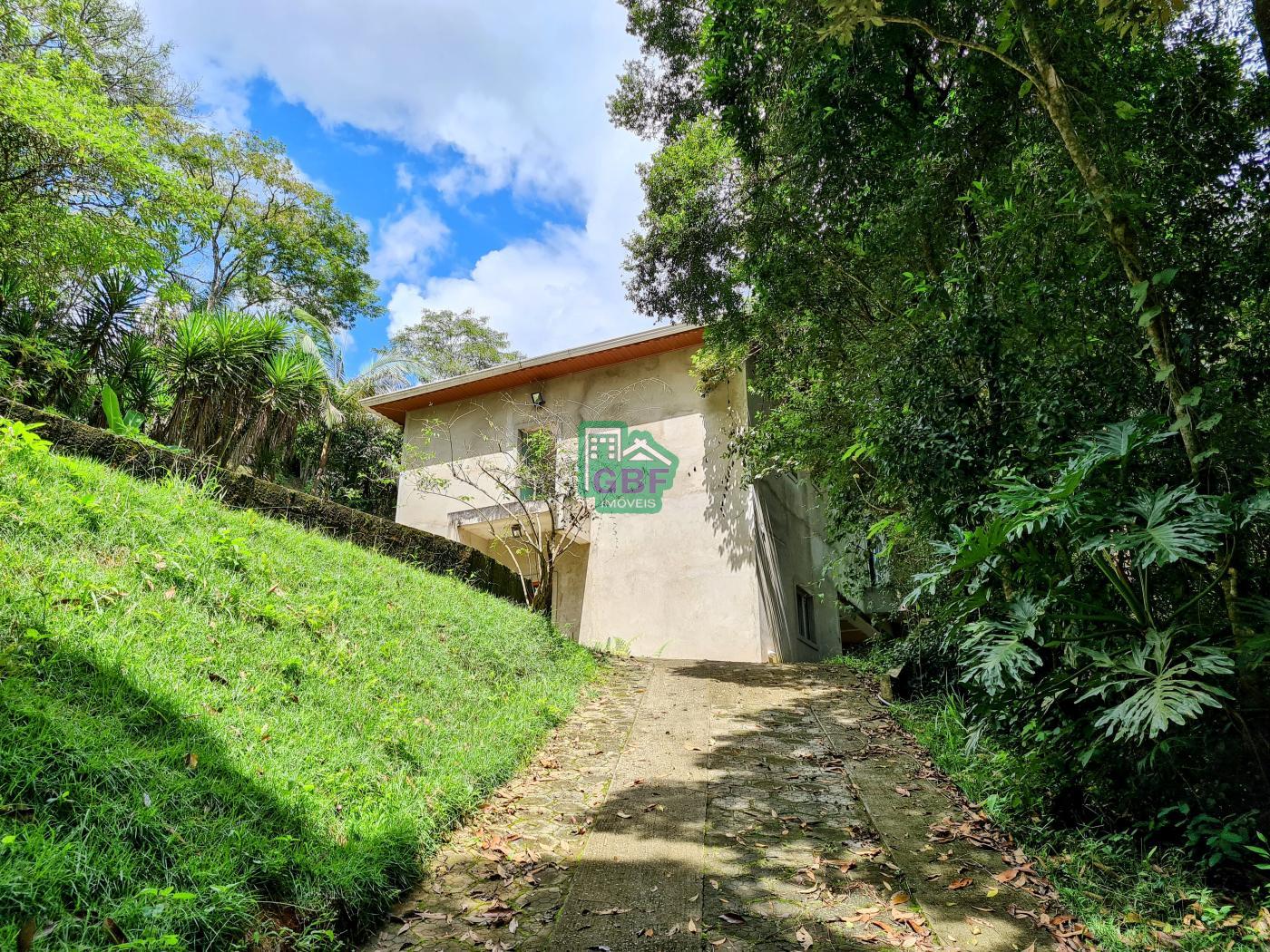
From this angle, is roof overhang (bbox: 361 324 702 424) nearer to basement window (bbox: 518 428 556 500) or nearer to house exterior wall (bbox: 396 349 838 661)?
house exterior wall (bbox: 396 349 838 661)

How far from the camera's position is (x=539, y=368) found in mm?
12789

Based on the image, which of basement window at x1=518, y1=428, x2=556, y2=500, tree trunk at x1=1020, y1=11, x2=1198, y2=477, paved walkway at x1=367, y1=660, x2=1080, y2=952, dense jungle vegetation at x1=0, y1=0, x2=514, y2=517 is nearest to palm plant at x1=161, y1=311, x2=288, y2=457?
dense jungle vegetation at x1=0, y1=0, x2=514, y2=517

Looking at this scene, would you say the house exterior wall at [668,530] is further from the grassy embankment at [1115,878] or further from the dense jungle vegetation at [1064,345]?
the grassy embankment at [1115,878]

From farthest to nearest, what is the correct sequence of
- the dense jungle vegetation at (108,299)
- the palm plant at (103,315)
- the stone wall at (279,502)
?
the palm plant at (103,315), the dense jungle vegetation at (108,299), the stone wall at (279,502)

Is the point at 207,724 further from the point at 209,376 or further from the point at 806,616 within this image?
the point at 806,616

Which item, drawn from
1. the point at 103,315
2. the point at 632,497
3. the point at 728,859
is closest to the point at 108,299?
the point at 103,315

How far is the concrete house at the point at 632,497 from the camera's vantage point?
36.6ft

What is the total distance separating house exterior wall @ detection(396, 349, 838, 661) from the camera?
1119 cm

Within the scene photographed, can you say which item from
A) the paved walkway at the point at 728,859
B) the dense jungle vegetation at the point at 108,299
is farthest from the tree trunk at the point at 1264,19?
the dense jungle vegetation at the point at 108,299

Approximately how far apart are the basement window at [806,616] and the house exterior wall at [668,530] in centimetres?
23

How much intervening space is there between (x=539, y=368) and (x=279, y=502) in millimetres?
6315

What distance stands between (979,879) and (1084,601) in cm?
156

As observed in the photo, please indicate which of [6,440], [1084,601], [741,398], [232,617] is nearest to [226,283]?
[741,398]

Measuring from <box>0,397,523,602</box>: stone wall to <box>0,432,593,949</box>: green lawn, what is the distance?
0.50 meters
